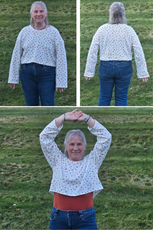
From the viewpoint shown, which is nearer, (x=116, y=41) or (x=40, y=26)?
(x=40, y=26)

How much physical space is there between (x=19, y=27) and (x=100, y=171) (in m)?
3.10

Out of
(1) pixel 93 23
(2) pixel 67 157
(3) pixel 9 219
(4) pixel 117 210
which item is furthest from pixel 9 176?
(1) pixel 93 23

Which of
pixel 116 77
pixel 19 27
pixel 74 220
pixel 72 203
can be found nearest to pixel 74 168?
pixel 72 203

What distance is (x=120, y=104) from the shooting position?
219 inches

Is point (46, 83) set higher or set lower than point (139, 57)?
lower

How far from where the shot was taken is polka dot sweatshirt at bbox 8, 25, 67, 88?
492 cm

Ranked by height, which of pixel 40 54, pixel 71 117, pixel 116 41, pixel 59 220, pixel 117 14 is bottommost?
pixel 59 220

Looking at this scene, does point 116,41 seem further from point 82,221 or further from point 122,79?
point 82,221

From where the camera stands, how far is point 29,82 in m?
5.12

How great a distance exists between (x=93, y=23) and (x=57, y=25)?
652 millimetres

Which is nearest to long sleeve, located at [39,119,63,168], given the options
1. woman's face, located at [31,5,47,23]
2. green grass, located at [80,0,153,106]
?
woman's face, located at [31,5,47,23]

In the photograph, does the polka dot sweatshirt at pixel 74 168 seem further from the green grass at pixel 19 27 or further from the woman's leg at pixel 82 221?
the green grass at pixel 19 27

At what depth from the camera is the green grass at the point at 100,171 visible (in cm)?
548

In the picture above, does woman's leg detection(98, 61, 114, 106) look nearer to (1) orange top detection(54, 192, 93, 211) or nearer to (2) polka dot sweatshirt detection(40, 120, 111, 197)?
(2) polka dot sweatshirt detection(40, 120, 111, 197)
